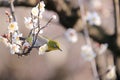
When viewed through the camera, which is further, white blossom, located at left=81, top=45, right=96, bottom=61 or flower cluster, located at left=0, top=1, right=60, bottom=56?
white blossom, located at left=81, top=45, right=96, bottom=61

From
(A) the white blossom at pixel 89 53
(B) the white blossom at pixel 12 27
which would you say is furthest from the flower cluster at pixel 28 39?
(A) the white blossom at pixel 89 53

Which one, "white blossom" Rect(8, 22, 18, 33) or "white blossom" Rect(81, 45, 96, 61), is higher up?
"white blossom" Rect(8, 22, 18, 33)

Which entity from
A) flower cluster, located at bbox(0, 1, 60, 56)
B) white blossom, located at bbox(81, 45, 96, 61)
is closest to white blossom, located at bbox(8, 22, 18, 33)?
flower cluster, located at bbox(0, 1, 60, 56)

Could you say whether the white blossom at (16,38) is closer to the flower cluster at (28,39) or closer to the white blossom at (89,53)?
the flower cluster at (28,39)

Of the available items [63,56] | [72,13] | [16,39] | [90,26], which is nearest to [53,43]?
[16,39]

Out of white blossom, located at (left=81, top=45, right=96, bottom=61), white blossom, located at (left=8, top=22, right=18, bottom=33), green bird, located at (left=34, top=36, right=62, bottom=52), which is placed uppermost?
white blossom, located at (left=8, top=22, right=18, bottom=33)

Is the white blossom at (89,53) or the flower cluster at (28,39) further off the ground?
the flower cluster at (28,39)

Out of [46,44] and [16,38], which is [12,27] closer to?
[16,38]

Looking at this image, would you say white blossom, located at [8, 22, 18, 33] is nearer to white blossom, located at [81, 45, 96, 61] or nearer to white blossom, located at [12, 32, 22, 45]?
white blossom, located at [12, 32, 22, 45]

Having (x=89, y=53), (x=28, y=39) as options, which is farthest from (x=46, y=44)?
(x=89, y=53)
